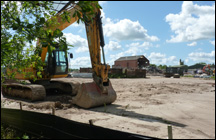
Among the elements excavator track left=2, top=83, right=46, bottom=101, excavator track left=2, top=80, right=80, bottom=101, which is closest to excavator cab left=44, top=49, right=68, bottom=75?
excavator track left=2, top=80, right=80, bottom=101

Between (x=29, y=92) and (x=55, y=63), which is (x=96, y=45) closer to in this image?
(x=55, y=63)

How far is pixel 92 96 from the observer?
304 inches

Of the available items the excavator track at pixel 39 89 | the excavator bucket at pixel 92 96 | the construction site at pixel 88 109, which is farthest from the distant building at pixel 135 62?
the excavator bucket at pixel 92 96

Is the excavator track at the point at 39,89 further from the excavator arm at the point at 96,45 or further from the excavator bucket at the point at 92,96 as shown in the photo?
the excavator arm at the point at 96,45

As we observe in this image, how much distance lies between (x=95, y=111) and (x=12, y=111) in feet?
10.5

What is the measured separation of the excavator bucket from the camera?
7.71 meters

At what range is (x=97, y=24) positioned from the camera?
829 centimetres

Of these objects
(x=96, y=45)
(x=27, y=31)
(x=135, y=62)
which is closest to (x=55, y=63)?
(x=96, y=45)

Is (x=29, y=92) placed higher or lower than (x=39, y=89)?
lower

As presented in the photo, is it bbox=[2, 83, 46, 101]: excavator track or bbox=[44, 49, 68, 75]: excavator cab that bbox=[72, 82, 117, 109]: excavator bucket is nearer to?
bbox=[2, 83, 46, 101]: excavator track

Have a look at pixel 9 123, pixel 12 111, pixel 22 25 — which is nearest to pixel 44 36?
pixel 22 25

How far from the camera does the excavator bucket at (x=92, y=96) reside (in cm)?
771

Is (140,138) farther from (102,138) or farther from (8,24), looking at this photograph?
(8,24)

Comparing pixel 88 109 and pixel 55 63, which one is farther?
pixel 55 63
